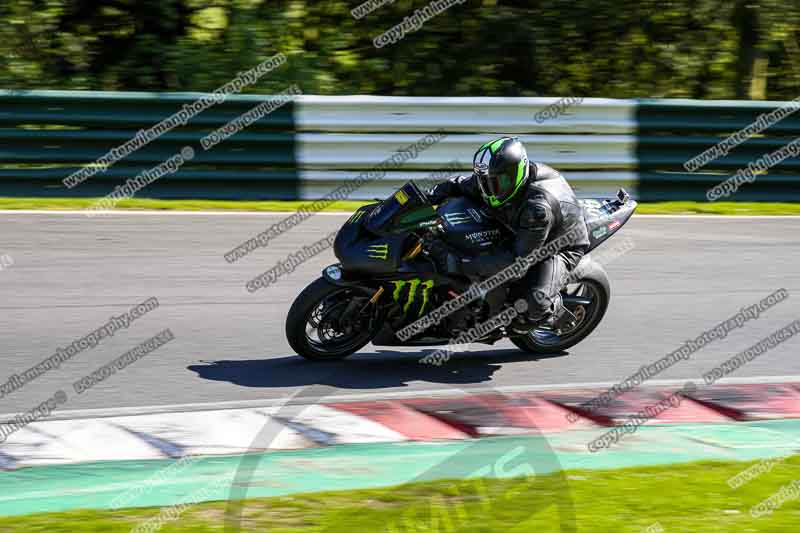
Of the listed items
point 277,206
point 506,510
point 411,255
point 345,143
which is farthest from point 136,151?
point 506,510

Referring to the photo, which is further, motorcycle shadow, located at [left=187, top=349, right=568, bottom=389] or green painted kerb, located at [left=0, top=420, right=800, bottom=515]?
motorcycle shadow, located at [left=187, top=349, right=568, bottom=389]

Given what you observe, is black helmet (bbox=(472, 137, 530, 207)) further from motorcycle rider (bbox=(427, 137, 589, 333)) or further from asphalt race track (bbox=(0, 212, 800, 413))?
asphalt race track (bbox=(0, 212, 800, 413))

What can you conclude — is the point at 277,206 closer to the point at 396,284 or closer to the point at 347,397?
the point at 396,284

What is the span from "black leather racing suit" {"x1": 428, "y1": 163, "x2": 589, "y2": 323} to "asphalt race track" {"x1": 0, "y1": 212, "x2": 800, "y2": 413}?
67cm

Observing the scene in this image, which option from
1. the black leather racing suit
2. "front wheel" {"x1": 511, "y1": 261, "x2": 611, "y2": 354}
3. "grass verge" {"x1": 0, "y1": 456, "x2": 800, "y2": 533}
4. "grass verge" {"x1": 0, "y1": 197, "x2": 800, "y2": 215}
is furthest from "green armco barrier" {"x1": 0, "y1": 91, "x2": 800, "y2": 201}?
"grass verge" {"x1": 0, "y1": 456, "x2": 800, "y2": 533}

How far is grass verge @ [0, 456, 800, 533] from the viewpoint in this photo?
5.19m

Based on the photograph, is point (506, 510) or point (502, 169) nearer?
point (506, 510)

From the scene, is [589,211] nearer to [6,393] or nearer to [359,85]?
[6,393]

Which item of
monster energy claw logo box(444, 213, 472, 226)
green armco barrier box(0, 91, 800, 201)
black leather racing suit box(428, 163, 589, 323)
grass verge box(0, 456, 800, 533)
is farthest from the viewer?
green armco barrier box(0, 91, 800, 201)

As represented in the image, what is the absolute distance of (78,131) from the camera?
13023mm

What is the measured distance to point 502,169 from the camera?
7492mm

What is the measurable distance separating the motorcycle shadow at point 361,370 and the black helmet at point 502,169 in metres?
1.28

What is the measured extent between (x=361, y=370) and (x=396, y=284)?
71cm

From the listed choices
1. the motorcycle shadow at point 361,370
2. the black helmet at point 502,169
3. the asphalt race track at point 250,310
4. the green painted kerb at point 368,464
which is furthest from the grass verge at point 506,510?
the black helmet at point 502,169
